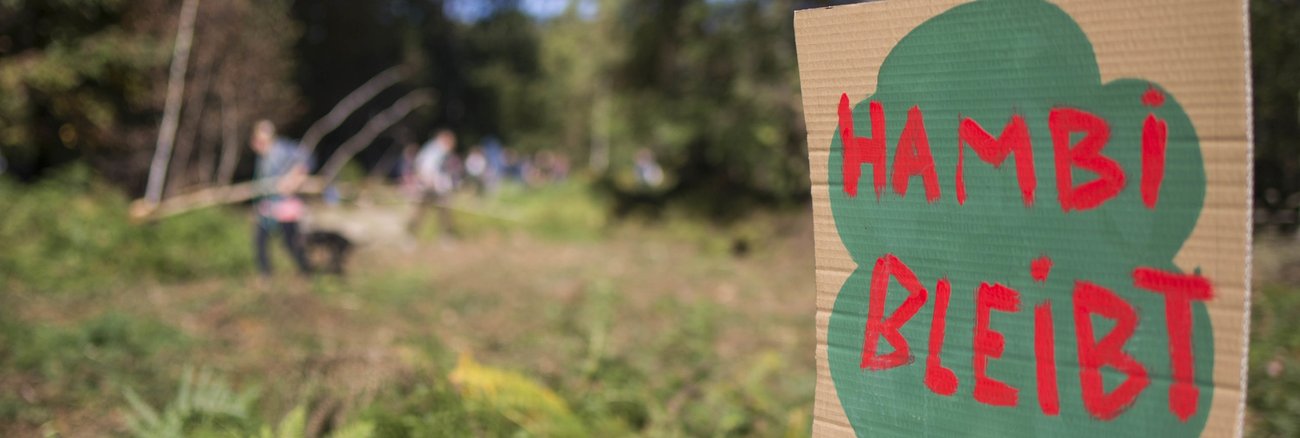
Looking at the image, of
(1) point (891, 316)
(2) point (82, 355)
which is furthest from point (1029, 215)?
(2) point (82, 355)

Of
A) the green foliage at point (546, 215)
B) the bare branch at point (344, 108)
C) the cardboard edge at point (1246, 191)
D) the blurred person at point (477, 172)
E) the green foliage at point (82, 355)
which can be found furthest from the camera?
the blurred person at point (477, 172)

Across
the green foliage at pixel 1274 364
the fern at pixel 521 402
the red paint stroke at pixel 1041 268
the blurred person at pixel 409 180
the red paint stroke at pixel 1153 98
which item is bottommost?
the green foliage at pixel 1274 364

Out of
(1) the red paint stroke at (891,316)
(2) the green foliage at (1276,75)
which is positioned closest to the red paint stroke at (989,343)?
(1) the red paint stroke at (891,316)

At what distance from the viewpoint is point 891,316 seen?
1.94m

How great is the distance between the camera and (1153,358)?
1.67 meters

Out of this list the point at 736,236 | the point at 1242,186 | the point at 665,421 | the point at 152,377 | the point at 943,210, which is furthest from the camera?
the point at 736,236

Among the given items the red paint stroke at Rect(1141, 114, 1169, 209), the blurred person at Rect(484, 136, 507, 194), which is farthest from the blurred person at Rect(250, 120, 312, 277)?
the blurred person at Rect(484, 136, 507, 194)

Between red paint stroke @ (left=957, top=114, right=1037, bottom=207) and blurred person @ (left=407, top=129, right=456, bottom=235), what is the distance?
39.4 feet

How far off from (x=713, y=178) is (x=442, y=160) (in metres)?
4.08

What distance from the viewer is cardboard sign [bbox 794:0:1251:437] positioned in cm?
160

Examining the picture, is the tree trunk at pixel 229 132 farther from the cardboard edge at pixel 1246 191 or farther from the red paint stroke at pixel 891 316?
the cardboard edge at pixel 1246 191

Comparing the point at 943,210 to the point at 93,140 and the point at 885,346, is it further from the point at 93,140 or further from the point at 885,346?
the point at 93,140

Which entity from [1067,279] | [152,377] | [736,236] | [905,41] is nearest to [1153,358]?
[1067,279]

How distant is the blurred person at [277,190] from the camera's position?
909cm
